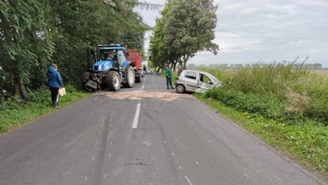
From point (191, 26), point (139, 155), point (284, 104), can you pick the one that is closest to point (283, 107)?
point (284, 104)

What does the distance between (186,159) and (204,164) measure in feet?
1.24

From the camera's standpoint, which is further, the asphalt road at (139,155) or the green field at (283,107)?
the green field at (283,107)

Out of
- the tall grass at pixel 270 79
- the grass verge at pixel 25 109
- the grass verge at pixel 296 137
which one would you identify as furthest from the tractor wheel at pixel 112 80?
the grass verge at pixel 296 137

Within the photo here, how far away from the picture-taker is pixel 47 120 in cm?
859

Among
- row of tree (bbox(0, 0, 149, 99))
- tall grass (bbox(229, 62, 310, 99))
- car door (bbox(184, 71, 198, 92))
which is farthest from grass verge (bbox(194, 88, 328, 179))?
row of tree (bbox(0, 0, 149, 99))

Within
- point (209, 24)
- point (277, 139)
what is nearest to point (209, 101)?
point (277, 139)

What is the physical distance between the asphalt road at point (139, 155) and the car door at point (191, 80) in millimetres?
8308

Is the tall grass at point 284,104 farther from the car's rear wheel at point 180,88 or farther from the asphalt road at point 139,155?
the car's rear wheel at point 180,88

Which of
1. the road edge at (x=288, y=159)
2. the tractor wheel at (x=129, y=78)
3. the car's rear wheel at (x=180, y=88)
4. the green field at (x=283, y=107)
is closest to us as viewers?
the road edge at (x=288, y=159)

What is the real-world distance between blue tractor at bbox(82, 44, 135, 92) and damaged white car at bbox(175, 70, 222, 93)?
13.9ft

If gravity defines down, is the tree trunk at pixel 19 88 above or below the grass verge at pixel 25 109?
above

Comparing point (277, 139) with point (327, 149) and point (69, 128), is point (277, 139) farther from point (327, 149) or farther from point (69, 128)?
point (69, 128)

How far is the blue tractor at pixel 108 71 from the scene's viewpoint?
55.5 feet

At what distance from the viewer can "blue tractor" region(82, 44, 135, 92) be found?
55.5 ft
